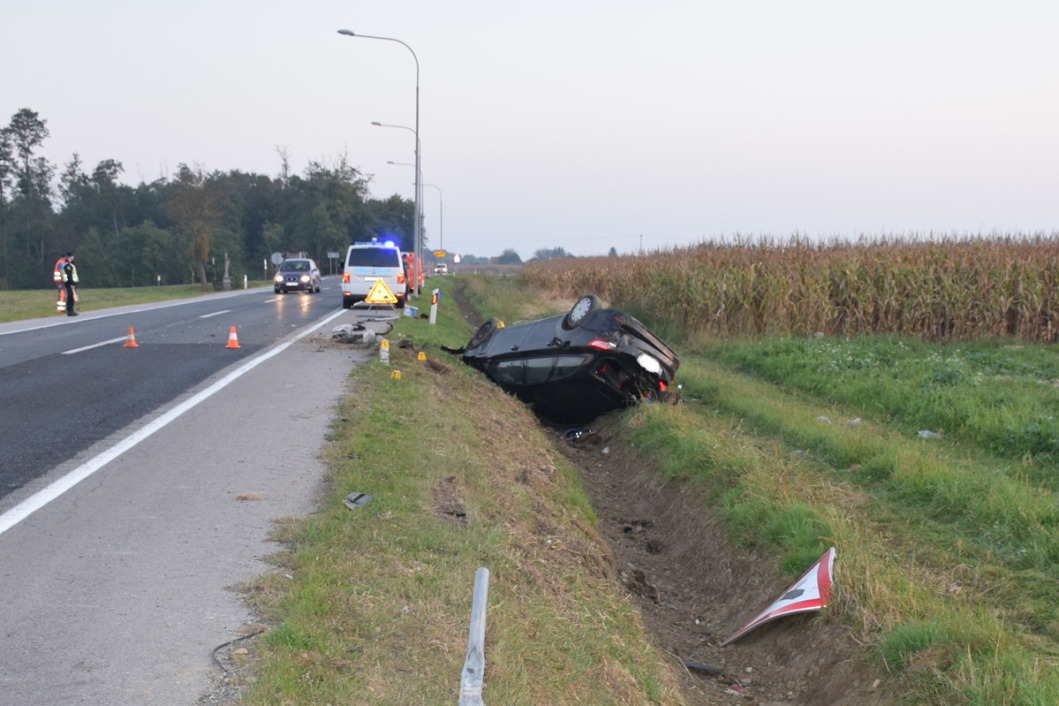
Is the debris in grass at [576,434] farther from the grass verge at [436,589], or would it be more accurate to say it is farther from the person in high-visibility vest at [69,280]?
the person in high-visibility vest at [69,280]

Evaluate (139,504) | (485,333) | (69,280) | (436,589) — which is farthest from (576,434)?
(69,280)

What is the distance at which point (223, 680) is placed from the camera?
335cm

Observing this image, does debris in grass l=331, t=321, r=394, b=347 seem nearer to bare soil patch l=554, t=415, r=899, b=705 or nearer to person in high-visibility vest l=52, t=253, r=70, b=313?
bare soil patch l=554, t=415, r=899, b=705

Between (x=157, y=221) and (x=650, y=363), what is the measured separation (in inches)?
3861

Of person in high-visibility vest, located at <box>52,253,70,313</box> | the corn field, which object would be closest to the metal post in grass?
the corn field

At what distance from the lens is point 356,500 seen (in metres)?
5.77

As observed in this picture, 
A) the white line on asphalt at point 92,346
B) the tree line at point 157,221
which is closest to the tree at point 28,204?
the tree line at point 157,221

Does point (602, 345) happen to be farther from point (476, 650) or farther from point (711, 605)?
point (476, 650)

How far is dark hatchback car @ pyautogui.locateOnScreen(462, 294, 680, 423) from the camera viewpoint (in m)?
10.8

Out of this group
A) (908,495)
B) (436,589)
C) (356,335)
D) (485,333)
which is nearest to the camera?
(436,589)

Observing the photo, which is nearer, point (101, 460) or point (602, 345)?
point (101, 460)

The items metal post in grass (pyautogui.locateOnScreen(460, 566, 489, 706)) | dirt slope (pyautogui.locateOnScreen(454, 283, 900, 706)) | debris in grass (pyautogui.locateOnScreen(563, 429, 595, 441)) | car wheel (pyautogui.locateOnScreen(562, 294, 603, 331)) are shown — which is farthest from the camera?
debris in grass (pyautogui.locateOnScreen(563, 429, 595, 441))

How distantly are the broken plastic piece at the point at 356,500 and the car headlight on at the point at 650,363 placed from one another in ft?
18.4

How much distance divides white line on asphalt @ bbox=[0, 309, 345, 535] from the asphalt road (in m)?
0.02
